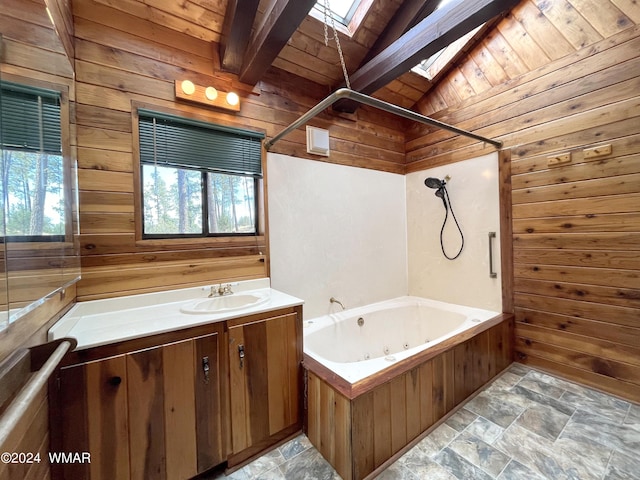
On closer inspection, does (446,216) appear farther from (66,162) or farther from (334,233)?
(66,162)

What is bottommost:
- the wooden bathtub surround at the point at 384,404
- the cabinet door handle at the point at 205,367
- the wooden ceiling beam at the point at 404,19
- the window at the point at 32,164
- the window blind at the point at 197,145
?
the wooden bathtub surround at the point at 384,404

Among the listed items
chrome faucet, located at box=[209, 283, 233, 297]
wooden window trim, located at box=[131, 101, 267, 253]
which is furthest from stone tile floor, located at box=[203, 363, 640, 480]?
wooden window trim, located at box=[131, 101, 267, 253]

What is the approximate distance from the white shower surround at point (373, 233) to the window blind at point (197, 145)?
212 mm

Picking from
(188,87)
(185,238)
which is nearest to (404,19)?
(188,87)

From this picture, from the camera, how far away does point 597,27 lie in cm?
194

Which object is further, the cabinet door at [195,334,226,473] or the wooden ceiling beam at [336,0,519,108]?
the wooden ceiling beam at [336,0,519,108]

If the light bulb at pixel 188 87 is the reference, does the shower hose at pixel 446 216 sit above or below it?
below

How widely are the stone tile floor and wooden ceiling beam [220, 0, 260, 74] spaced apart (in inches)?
105

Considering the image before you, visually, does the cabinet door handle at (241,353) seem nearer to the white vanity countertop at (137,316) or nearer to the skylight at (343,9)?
the white vanity countertop at (137,316)

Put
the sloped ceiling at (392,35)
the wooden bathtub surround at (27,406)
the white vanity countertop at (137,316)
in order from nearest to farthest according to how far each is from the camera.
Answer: the wooden bathtub surround at (27,406) < the white vanity countertop at (137,316) < the sloped ceiling at (392,35)

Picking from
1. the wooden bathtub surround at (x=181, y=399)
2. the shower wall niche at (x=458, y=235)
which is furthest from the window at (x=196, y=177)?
the shower wall niche at (x=458, y=235)

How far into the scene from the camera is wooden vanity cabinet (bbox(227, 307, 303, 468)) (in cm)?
144

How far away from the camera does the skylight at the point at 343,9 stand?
2.18m

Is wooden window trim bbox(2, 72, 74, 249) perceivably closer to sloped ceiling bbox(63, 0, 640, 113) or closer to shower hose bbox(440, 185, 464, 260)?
sloped ceiling bbox(63, 0, 640, 113)
